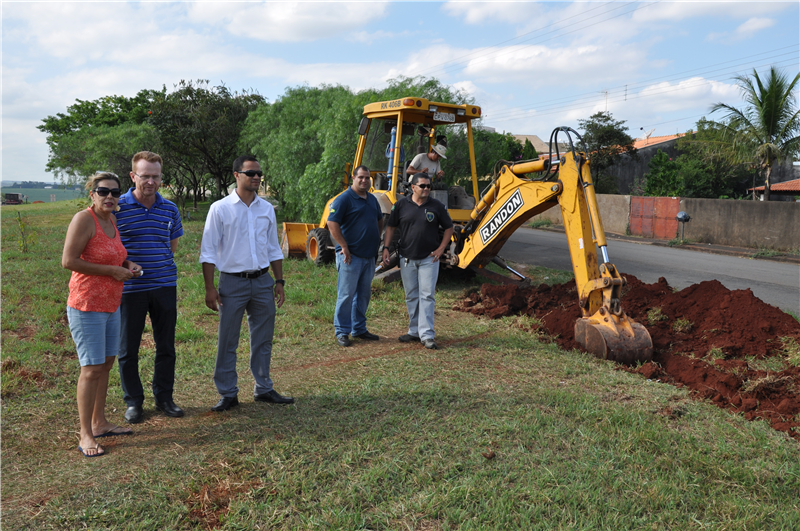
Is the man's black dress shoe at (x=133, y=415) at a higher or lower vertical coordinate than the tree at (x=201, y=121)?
lower

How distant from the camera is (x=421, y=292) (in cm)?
648

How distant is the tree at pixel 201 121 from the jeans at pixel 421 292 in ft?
73.8

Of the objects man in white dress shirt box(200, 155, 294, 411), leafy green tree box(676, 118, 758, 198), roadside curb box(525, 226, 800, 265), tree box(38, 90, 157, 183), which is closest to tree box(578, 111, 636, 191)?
leafy green tree box(676, 118, 758, 198)

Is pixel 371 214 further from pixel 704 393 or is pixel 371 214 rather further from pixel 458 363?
pixel 704 393

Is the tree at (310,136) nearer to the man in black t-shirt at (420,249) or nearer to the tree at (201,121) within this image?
the tree at (201,121)

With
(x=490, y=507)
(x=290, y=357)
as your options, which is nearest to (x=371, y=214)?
(x=290, y=357)

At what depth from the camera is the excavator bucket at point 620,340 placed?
5.64 meters

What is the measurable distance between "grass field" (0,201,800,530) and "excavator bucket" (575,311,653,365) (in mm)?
199

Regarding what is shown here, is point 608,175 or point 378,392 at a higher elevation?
point 608,175

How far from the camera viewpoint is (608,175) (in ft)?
112

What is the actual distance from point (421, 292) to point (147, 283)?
303 cm

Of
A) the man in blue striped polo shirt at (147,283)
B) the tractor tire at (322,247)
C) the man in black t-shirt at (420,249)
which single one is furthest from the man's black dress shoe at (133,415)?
the tractor tire at (322,247)

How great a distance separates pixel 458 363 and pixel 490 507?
2.58 meters

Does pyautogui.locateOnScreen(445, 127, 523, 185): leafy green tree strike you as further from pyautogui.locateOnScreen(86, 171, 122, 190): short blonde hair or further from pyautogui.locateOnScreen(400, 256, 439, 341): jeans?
pyautogui.locateOnScreen(86, 171, 122, 190): short blonde hair
